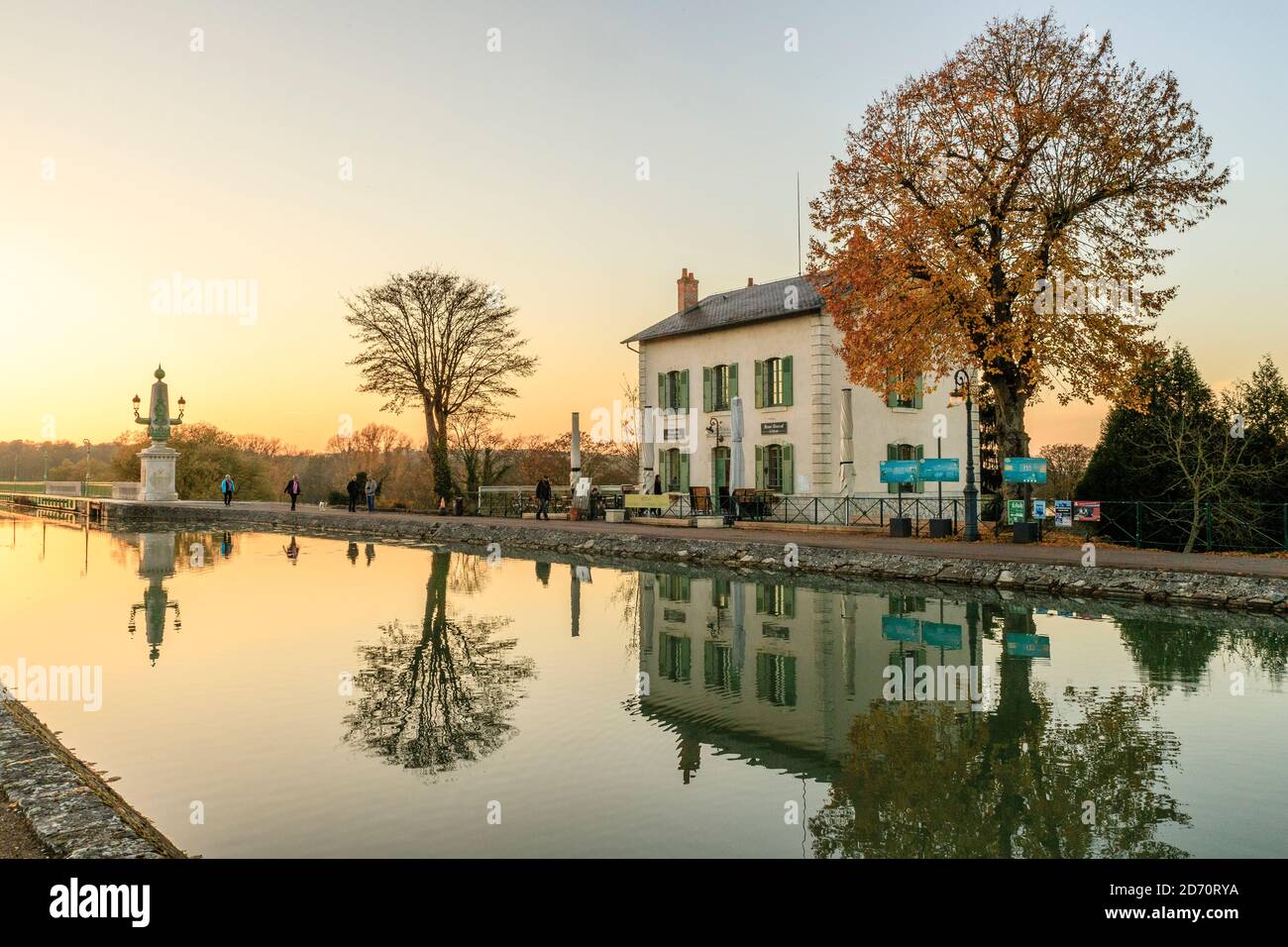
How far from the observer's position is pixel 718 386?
2925cm

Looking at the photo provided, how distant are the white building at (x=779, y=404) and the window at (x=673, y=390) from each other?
34 millimetres

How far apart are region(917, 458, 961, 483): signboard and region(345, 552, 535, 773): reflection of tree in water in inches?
491

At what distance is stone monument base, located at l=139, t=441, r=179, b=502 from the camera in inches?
1549

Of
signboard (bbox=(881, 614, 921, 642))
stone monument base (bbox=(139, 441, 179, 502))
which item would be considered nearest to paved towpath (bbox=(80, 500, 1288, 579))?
signboard (bbox=(881, 614, 921, 642))

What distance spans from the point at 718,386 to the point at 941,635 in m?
19.4

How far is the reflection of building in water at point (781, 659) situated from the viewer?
645 cm

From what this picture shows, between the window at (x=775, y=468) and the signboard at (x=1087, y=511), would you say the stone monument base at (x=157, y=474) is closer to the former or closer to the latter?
the window at (x=775, y=468)

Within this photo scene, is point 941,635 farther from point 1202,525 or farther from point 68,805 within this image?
point 1202,525

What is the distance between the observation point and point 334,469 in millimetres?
60656

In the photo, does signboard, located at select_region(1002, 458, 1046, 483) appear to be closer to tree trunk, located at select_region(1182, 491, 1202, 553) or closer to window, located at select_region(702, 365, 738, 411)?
tree trunk, located at select_region(1182, 491, 1202, 553)

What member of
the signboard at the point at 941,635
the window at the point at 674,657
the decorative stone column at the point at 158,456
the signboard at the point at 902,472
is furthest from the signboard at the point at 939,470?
the decorative stone column at the point at 158,456

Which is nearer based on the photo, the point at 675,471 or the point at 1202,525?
the point at 1202,525

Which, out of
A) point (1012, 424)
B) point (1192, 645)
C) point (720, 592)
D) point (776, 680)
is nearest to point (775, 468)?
point (1012, 424)
